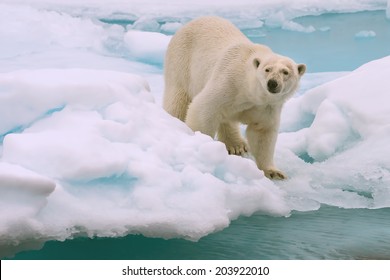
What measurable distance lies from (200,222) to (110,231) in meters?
0.41

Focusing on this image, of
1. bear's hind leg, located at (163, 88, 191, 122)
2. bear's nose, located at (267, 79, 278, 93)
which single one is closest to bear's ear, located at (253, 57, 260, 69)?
bear's nose, located at (267, 79, 278, 93)

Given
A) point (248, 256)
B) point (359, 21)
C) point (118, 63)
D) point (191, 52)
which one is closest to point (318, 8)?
point (359, 21)

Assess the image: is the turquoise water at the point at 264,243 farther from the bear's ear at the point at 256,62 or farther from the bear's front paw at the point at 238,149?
the bear's front paw at the point at 238,149

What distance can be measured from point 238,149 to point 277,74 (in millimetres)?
1146

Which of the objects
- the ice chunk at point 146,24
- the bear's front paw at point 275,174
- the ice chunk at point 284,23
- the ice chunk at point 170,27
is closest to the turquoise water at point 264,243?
the bear's front paw at point 275,174

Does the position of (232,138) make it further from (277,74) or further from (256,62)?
(277,74)

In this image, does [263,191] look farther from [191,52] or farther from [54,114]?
[191,52]

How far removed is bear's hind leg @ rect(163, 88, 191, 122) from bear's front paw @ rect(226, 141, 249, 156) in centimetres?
44

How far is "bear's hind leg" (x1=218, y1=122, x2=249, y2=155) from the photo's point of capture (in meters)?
4.96

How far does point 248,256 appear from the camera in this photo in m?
3.04

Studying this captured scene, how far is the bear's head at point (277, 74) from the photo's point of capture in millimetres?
3926

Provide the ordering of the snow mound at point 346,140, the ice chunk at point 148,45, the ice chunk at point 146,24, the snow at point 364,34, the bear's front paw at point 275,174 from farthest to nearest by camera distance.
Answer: the ice chunk at point 146,24, the snow at point 364,34, the ice chunk at point 148,45, the bear's front paw at point 275,174, the snow mound at point 346,140

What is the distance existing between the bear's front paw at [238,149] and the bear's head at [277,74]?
0.91 meters

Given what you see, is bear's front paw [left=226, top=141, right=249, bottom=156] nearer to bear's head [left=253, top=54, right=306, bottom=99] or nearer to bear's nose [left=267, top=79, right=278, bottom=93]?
bear's head [left=253, top=54, right=306, bottom=99]
